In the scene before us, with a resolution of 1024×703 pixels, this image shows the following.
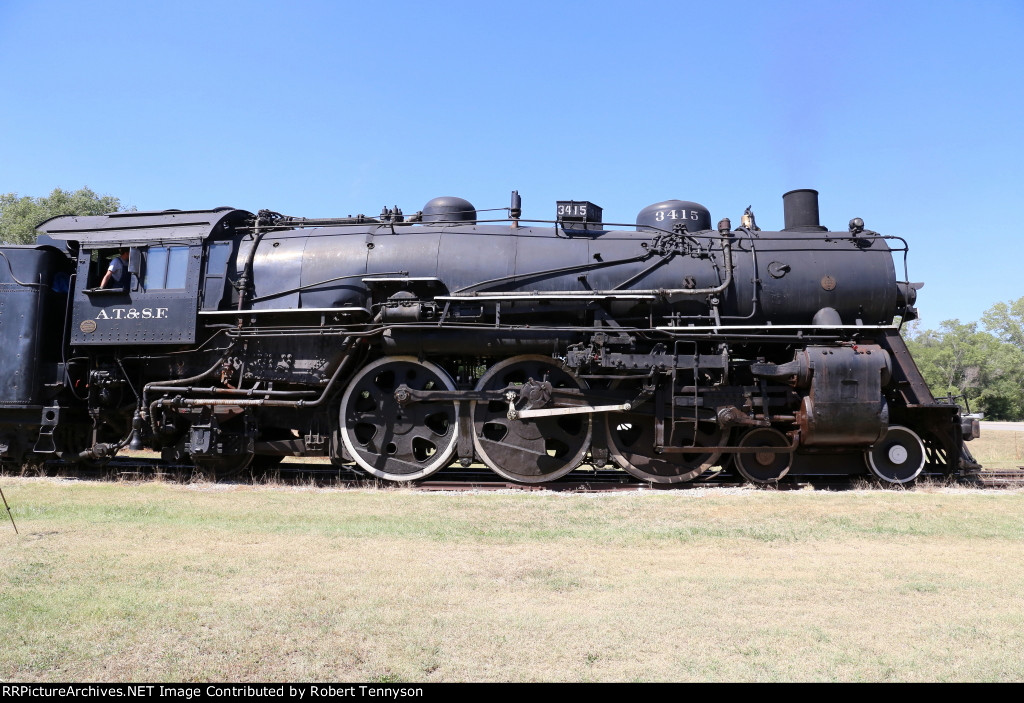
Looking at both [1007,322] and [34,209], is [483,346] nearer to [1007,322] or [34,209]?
[34,209]

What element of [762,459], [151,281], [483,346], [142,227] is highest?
[142,227]

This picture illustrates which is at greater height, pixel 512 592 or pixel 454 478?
pixel 454 478

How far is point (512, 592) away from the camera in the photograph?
4.89 m

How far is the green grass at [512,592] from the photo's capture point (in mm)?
3625

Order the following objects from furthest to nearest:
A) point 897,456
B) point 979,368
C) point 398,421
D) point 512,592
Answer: point 979,368 → point 398,421 → point 897,456 → point 512,592

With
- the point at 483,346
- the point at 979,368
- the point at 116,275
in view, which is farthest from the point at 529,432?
the point at 979,368

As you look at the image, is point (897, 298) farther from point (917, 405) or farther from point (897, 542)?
point (897, 542)

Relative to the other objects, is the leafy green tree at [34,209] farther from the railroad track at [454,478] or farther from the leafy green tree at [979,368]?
the leafy green tree at [979,368]

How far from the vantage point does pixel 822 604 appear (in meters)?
4.60

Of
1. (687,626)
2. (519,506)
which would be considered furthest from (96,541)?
(687,626)

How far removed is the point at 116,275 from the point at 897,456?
11.5m

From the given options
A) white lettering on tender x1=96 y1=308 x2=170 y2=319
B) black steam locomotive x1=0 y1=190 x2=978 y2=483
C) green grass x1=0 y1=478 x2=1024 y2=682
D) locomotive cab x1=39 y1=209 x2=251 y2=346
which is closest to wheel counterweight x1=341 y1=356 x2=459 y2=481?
black steam locomotive x1=0 y1=190 x2=978 y2=483

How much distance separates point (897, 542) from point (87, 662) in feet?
20.2

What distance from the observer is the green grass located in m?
3.62
